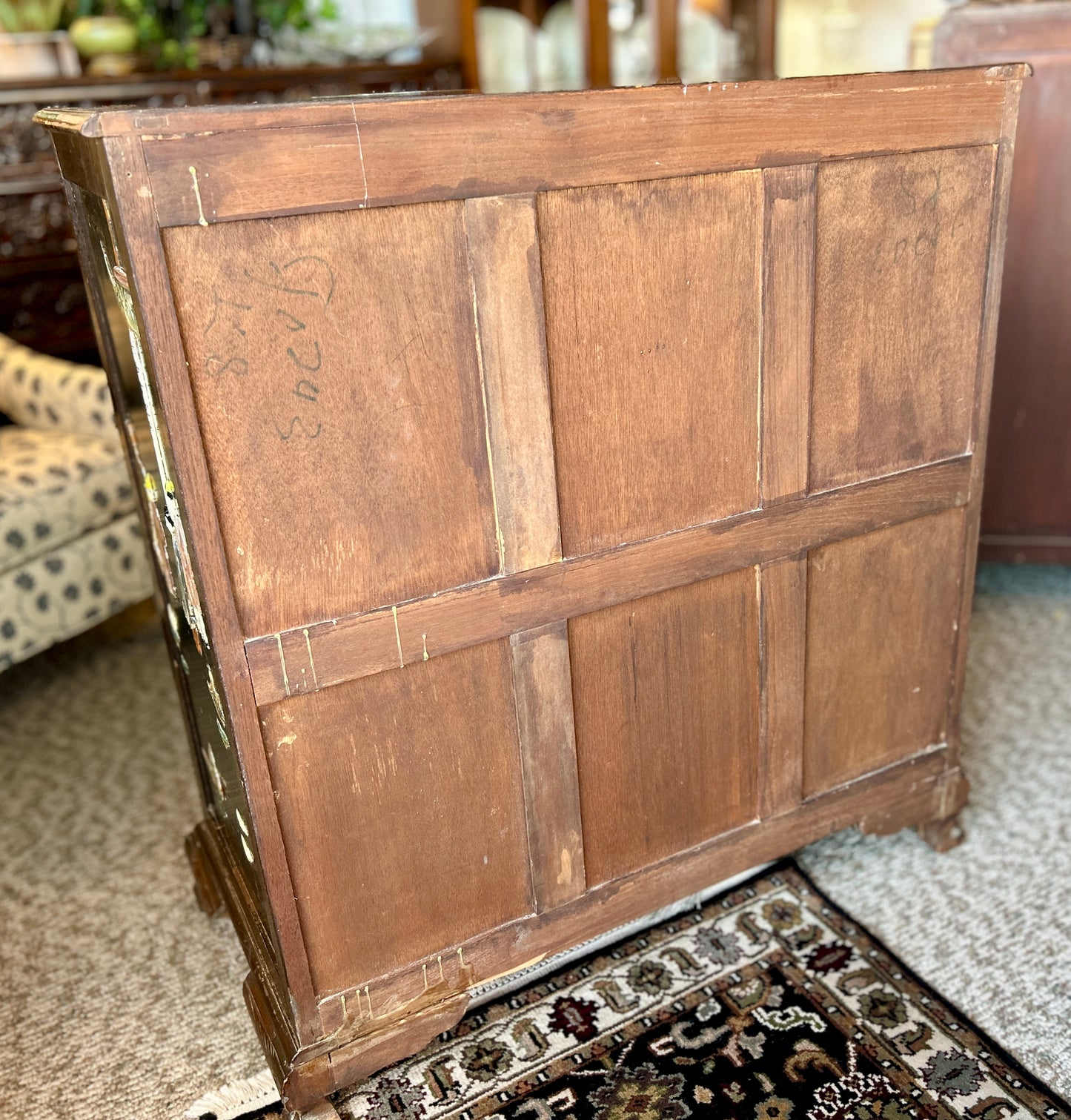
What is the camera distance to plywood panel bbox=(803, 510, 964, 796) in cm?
145

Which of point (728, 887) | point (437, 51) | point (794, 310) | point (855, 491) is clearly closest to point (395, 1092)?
point (728, 887)

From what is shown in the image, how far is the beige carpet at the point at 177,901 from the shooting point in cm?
141

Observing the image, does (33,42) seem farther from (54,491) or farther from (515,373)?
(515,373)

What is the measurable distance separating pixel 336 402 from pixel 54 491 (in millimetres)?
1512

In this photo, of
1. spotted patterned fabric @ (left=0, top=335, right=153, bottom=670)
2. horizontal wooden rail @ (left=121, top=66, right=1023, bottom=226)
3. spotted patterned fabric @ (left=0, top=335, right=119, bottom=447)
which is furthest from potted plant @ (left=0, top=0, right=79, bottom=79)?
horizontal wooden rail @ (left=121, top=66, right=1023, bottom=226)

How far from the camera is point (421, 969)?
4.23 feet

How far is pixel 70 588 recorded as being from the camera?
234 cm

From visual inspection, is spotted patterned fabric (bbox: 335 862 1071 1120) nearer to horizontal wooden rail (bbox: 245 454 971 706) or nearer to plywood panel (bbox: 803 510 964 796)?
plywood panel (bbox: 803 510 964 796)

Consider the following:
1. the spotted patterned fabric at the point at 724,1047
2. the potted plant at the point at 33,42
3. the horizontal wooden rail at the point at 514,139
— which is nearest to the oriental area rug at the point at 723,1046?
the spotted patterned fabric at the point at 724,1047

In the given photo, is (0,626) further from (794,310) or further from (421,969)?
(794,310)

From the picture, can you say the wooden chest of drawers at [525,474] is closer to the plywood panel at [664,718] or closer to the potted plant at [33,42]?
the plywood panel at [664,718]

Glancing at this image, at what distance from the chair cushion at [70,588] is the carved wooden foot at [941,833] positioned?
5.08 ft

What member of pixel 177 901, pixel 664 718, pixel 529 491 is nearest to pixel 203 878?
pixel 177 901

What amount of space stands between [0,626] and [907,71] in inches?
77.3
